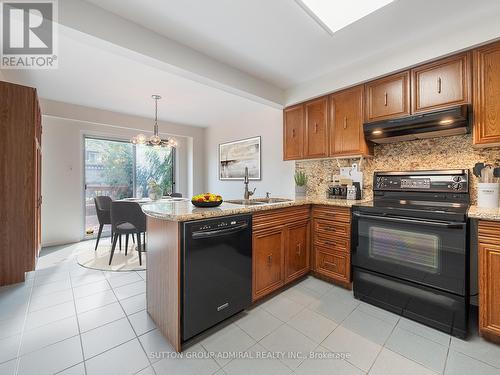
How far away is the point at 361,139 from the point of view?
258cm

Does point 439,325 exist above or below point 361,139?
below

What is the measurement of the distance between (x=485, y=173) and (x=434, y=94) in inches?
31.9

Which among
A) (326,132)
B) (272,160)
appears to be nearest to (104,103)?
(272,160)

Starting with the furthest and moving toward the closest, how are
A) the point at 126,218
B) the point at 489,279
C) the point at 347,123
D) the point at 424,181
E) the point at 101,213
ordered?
the point at 101,213 → the point at 126,218 → the point at 347,123 → the point at 424,181 → the point at 489,279

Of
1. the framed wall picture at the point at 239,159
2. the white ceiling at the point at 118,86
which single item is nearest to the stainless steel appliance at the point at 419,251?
the framed wall picture at the point at 239,159

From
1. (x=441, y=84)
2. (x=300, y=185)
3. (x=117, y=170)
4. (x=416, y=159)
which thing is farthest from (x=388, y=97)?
(x=117, y=170)

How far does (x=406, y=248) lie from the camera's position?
1.96 meters

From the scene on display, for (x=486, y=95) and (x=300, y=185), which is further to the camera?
(x=300, y=185)

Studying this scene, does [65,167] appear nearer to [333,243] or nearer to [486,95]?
[333,243]

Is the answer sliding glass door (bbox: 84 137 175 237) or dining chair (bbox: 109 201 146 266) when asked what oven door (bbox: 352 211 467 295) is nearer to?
dining chair (bbox: 109 201 146 266)

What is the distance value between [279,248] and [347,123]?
64.9 inches

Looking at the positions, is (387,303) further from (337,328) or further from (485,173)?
(485,173)

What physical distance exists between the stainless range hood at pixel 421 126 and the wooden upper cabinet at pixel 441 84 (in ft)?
0.49

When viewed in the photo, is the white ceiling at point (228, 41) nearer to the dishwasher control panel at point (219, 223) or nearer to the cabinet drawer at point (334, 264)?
the dishwasher control panel at point (219, 223)
